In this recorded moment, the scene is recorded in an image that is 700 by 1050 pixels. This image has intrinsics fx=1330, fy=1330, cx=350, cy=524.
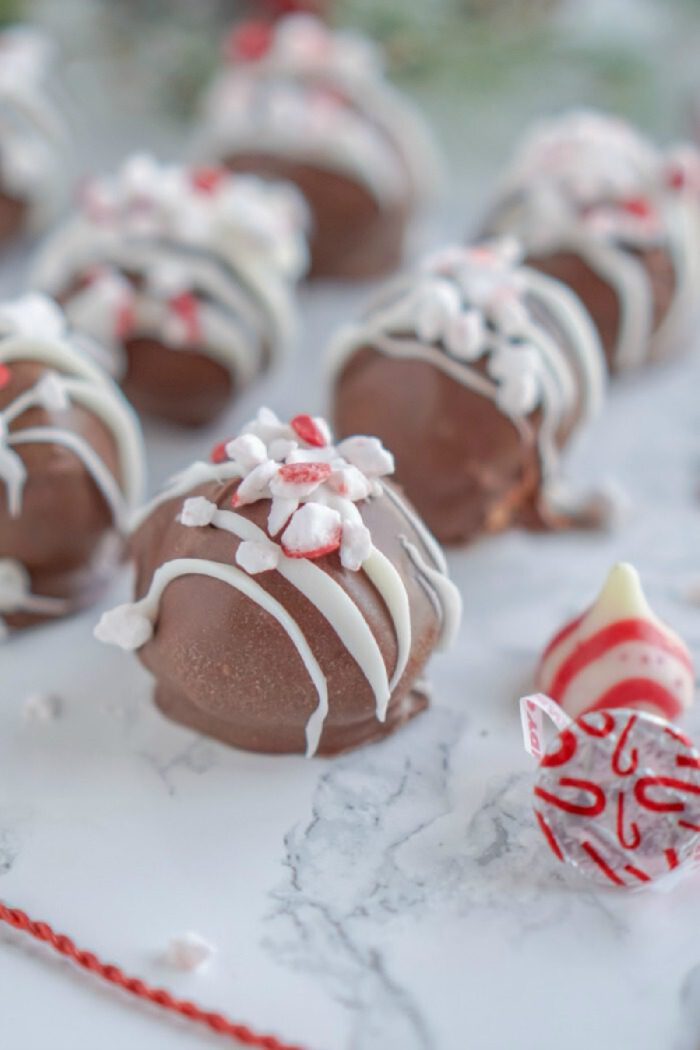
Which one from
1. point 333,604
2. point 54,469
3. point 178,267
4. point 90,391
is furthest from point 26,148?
point 333,604

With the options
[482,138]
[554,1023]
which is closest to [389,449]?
[554,1023]

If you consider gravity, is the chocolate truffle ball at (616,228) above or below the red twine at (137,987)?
above

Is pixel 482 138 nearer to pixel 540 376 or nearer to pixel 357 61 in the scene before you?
pixel 357 61

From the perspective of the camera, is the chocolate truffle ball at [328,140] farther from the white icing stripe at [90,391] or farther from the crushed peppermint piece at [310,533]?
the crushed peppermint piece at [310,533]

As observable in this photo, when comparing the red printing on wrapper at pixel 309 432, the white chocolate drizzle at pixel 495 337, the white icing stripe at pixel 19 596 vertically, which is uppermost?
the white chocolate drizzle at pixel 495 337

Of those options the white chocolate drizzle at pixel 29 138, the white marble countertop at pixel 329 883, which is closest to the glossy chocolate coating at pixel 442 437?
the white marble countertop at pixel 329 883

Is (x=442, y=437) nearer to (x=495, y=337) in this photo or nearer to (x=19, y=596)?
(x=495, y=337)

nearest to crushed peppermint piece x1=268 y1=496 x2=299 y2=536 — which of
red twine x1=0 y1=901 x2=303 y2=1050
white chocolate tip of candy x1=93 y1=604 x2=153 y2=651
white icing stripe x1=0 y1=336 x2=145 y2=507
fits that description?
white chocolate tip of candy x1=93 y1=604 x2=153 y2=651
